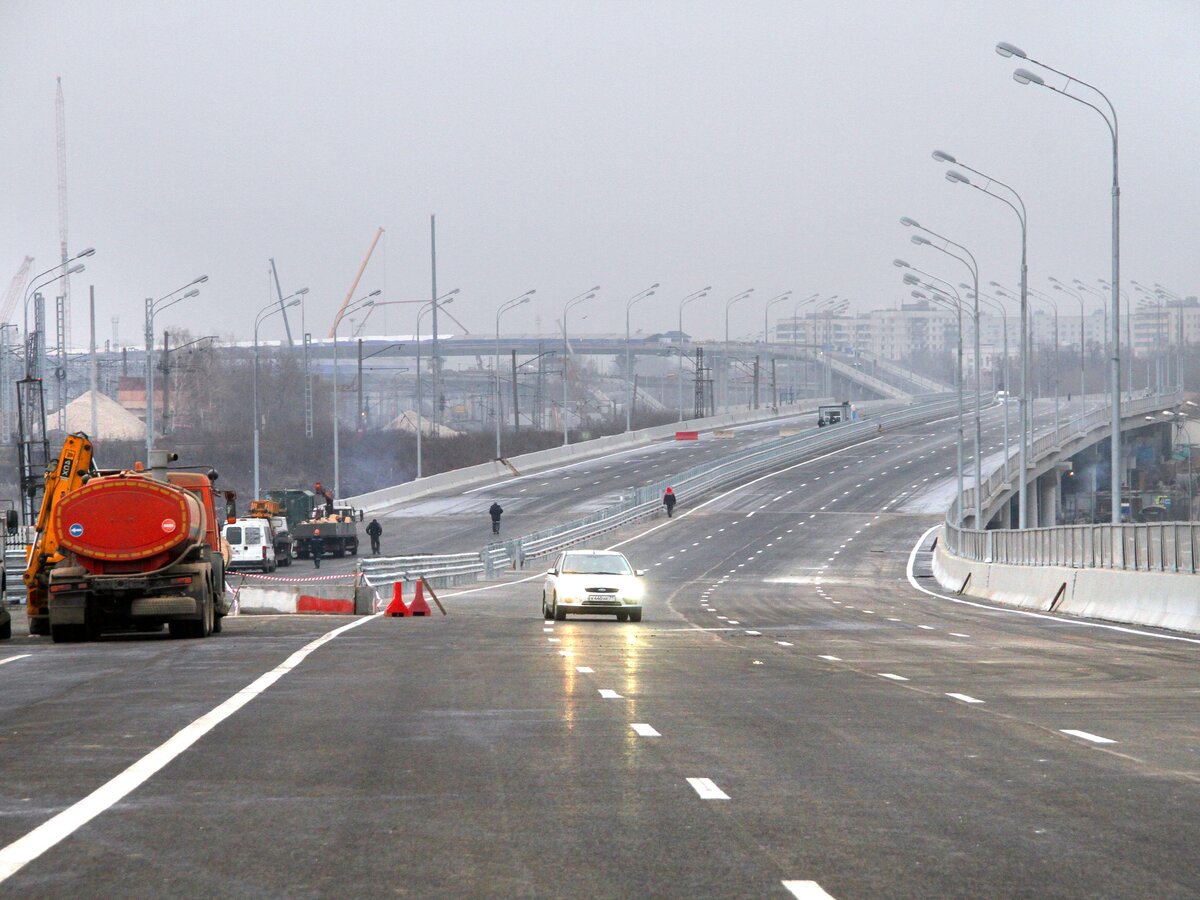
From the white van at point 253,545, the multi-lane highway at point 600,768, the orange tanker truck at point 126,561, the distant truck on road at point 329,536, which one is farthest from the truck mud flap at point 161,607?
the distant truck on road at point 329,536

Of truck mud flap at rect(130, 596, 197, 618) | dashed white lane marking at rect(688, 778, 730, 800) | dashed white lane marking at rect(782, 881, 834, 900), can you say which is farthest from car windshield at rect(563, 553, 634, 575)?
dashed white lane marking at rect(782, 881, 834, 900)

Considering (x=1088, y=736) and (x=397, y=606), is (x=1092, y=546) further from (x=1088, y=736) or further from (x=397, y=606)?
(x=1088, y=736)

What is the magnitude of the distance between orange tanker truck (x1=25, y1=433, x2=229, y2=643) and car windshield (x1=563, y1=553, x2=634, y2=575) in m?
8.57

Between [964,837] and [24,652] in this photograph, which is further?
[24,652]

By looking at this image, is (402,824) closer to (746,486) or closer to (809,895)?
(809,895)

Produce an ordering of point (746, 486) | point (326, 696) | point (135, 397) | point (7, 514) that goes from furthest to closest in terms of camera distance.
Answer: point (135, 397), point (746, 486), point (7, 514), point (326, 696)

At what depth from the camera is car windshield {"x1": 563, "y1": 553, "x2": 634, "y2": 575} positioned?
31391 millimetres

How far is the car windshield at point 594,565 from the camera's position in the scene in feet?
103

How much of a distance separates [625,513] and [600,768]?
67.1 metres

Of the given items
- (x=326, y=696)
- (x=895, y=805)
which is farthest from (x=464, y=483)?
(x=895, y=805)

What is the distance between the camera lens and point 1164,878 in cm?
676

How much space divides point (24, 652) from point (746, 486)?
72.0 meters

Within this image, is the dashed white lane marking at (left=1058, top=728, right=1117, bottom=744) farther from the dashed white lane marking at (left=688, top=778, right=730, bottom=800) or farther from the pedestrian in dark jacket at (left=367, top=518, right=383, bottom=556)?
the pedestrian in dark jacket at (left=367, top=518, right=383, bottom=556)

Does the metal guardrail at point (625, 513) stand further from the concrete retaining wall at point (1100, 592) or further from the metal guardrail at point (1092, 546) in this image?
the concrete retaining wall at point (1100, 592)
